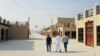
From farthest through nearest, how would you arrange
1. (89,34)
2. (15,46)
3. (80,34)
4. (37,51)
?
(80,34) → (89,34) → (15,46) → (37,51)

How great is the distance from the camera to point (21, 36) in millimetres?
A: 54875

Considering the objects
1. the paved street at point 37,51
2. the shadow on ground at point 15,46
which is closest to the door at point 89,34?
the paved street at point 37,51

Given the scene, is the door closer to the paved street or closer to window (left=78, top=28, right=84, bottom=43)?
the paved street

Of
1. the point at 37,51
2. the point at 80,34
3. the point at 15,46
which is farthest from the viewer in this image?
the point at 80,34

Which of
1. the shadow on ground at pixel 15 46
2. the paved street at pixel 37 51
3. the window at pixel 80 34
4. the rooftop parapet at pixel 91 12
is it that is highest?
the rooftop parapet at pixel 91 12

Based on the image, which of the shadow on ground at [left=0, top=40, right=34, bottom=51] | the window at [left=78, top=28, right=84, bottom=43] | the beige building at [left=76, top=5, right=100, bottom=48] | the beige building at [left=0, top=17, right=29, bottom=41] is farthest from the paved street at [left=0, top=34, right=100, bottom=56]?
the beige building at [left=0, top=17, right=29, bottom=41]

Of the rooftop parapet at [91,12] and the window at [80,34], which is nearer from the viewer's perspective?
the rooftop parapet at [91,12]

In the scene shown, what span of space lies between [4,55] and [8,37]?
36.3 metres

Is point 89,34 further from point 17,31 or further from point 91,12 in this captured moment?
point 17,31

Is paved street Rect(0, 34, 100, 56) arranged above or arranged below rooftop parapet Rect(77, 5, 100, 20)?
below

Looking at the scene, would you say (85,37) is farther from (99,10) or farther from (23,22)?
(23,22)

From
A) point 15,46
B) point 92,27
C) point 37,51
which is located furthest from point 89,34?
point 37,51

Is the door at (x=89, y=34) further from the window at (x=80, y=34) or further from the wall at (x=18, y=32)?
the wall at (x=18, y=32)

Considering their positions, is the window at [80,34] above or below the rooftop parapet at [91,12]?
below
